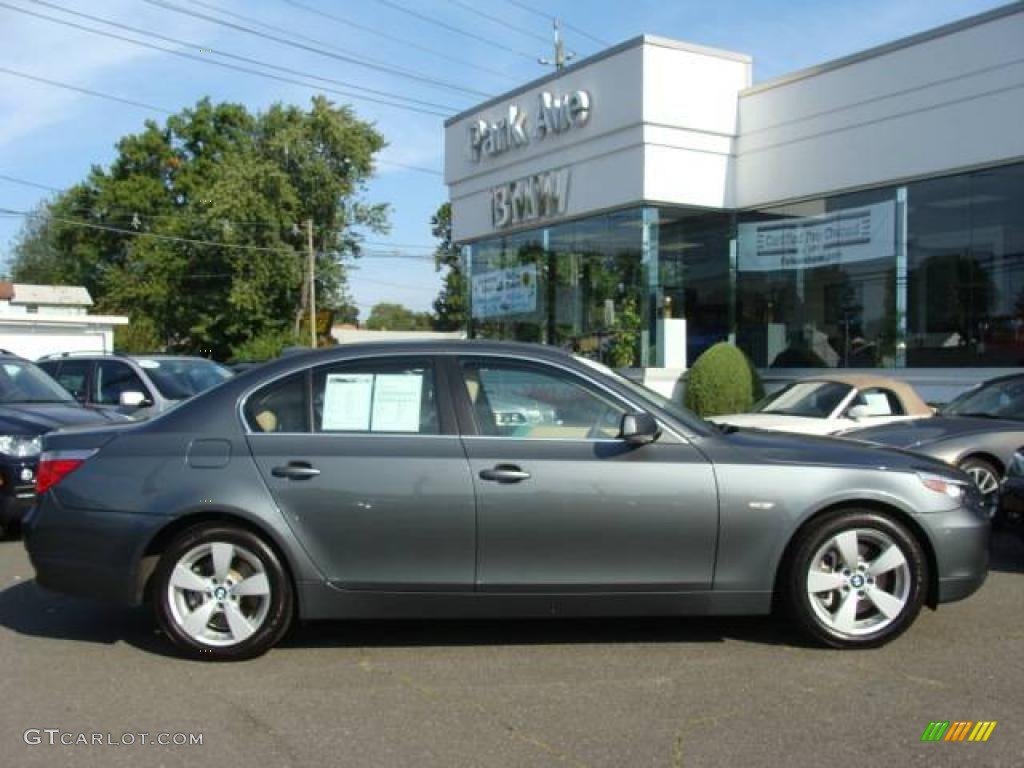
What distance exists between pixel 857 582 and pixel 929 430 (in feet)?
13.9

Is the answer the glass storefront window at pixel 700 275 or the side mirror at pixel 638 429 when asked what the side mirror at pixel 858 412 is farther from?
the glass storefront window at pixel 700 275

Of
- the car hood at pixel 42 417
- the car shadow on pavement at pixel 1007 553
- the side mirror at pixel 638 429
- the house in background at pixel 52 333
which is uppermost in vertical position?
the house in background at pixel 52 333

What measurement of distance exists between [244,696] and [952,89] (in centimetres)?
1452

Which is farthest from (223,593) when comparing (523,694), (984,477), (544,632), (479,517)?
(984,477)

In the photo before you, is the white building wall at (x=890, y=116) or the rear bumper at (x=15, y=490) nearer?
the rear bumper at (x=15, y=490)

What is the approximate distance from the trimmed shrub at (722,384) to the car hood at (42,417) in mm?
9937

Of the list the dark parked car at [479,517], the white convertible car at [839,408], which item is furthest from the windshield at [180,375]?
the dark parked car at [479,517]

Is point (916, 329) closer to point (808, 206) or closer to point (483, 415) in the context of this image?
point (808, 206)

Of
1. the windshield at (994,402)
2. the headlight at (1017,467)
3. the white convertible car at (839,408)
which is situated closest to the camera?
the headlight at (1017,467)

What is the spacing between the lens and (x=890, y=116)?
16.1m

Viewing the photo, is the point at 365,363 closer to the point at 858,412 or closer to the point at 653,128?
the point at 858,412

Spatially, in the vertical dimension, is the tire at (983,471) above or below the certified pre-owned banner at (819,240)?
below

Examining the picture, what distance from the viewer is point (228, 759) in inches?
157

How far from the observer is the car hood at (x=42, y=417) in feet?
28.7
